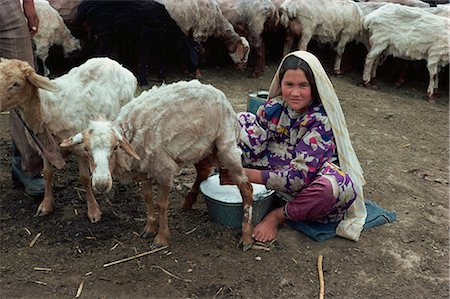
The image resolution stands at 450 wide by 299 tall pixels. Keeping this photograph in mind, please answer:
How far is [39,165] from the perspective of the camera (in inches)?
173

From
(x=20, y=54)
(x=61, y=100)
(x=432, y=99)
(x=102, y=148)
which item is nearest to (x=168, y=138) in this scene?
(x=102, y=148)

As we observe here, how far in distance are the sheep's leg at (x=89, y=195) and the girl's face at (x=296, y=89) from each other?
1751 millimetres

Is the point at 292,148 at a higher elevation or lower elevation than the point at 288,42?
higher

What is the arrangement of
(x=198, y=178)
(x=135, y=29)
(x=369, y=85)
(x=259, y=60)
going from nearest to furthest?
(x=198, y=178)
(x=135, y=29)
(x=259, y=60)
(x=369, y=85)

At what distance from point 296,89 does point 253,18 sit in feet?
20.0

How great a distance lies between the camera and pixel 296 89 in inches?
148

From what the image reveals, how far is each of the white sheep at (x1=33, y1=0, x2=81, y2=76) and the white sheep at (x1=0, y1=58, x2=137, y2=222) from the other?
11.4 ft

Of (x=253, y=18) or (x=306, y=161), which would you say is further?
(x=253, y=18)

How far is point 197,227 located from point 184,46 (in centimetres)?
501

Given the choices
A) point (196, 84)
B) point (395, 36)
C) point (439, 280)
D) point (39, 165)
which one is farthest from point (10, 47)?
point (395, 36)

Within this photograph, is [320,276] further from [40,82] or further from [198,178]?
[40,82]

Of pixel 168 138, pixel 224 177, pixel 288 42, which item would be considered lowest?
pixel 288 42

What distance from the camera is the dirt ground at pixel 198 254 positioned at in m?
3.29

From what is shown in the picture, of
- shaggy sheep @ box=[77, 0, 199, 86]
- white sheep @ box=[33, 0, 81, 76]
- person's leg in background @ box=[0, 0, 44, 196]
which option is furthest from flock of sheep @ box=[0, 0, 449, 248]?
shaggy sheep @ box=[77, 0, 199, 86]
